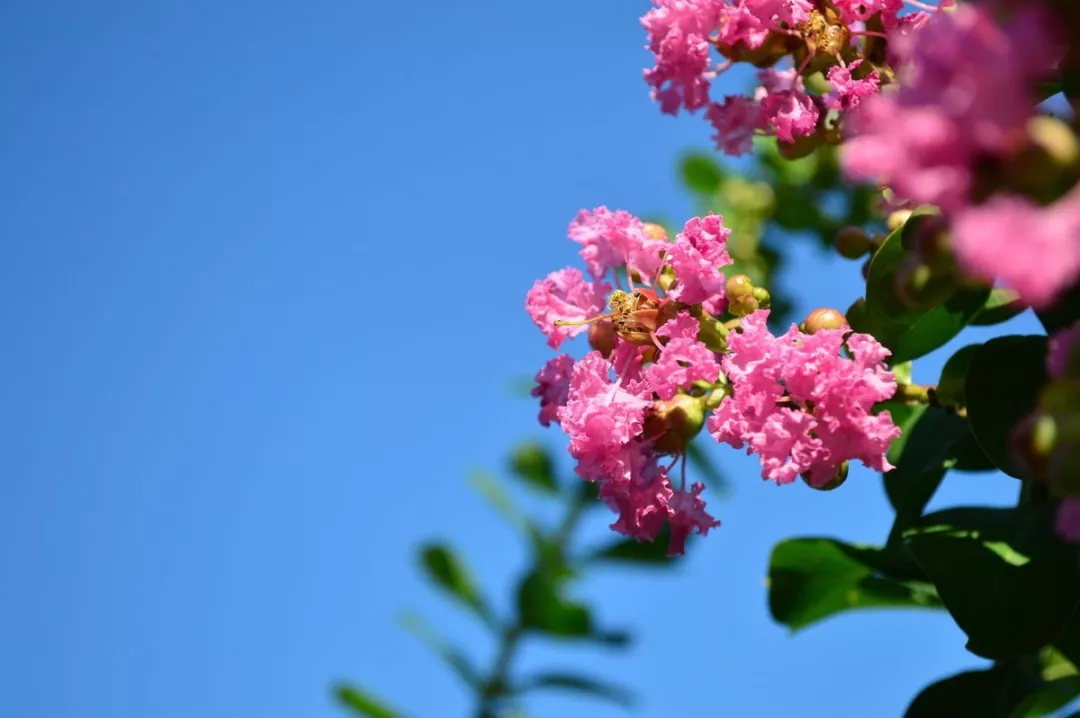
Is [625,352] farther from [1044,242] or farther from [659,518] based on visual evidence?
[1044,242]

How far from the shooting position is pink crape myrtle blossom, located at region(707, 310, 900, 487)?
4.62 feet

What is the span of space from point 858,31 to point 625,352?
58 centimetres

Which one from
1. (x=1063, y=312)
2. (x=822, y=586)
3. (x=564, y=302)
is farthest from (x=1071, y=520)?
(x=822, y=586)

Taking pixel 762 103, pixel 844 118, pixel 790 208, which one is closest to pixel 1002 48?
pixel 844 118

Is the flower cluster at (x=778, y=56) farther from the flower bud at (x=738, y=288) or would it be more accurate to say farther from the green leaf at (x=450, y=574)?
the green leaf at (x=450, y=574)

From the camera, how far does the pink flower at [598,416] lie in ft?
4.78

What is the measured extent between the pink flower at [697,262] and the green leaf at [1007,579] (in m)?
0.48

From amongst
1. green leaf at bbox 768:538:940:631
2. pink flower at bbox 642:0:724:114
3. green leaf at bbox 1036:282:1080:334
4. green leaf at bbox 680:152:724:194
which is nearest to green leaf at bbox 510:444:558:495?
green leaf at bbox 680:152:724:194

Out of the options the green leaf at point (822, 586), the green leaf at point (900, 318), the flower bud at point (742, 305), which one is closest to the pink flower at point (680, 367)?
the flower bud at point (742, 305)

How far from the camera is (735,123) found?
1.92 m

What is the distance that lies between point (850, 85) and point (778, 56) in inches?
7.1

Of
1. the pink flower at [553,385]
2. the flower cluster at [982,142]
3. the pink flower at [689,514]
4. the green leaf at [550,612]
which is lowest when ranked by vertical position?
the flower cluster at [982,142]

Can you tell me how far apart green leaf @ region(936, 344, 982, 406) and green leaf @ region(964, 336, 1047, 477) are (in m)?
0.10

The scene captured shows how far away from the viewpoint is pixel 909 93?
0.79 metres
